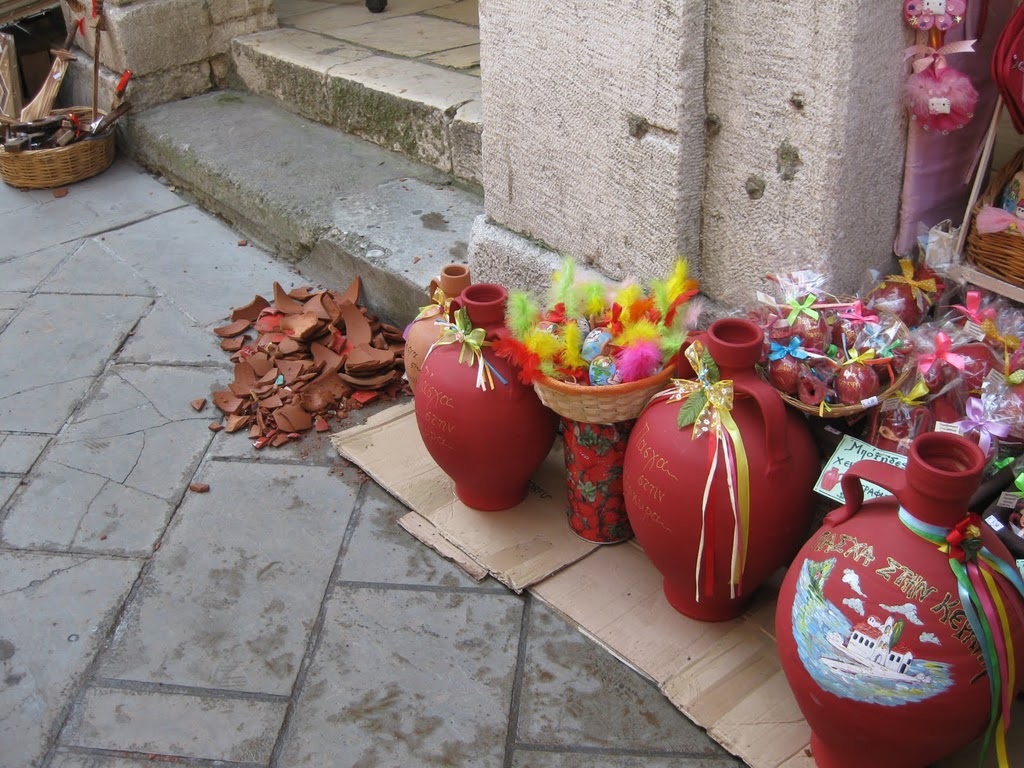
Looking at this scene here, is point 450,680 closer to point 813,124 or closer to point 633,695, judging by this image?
point 633,695

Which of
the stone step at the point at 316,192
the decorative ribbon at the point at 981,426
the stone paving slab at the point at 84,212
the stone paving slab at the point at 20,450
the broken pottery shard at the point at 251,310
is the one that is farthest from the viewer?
the stone paving slab at the point at 84,212

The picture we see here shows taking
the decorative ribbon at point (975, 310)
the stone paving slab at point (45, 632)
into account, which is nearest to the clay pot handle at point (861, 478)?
the decorative ribbon at point (975, 310)

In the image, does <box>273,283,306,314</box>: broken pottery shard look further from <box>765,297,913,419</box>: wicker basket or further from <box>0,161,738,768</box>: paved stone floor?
<box>765,297,913,419</box>: wicker basket

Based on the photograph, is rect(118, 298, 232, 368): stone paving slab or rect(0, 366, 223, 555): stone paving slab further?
rect(118, 298, 232, 368): stone paving slab

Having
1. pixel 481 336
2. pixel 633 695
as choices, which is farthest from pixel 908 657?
pixel 481 336

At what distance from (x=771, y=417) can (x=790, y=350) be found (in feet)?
0.67

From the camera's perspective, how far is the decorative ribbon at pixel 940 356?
6.67 feet

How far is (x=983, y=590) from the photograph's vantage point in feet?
5.53

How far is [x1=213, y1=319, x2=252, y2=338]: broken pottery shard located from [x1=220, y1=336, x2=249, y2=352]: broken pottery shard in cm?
4

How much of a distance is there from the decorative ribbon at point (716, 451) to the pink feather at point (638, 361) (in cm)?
11

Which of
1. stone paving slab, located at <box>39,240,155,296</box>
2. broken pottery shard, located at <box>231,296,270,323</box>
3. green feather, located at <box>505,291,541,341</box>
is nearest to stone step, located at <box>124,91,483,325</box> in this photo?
broken pottery shard, located at <box>231,296,270,323</box>

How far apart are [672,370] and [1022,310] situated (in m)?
0.79

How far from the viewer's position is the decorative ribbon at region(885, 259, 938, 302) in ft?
7.58

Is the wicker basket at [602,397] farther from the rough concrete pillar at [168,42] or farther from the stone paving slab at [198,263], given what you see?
the rough concrete pillar at [168,42]
